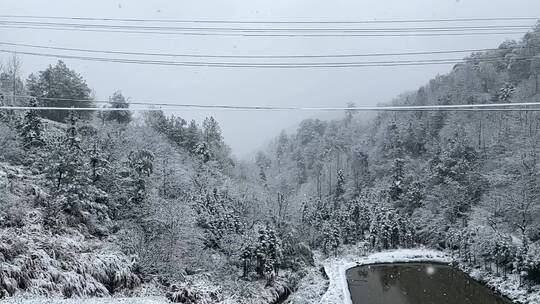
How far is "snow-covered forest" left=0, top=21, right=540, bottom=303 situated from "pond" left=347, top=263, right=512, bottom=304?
6.06 feet

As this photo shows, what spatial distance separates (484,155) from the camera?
47.1 meters

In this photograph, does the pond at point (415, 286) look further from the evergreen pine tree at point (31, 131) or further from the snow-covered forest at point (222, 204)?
the evergreen pine tree at point (31, 131)

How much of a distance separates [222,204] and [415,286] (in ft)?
49.6

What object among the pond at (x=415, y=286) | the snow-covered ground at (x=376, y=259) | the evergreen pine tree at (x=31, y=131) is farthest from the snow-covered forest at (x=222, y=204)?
the pond at (x=415, y=286)

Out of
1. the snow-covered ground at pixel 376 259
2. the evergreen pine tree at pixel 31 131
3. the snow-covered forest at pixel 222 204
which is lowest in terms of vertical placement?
the snow-covered ground at pixel 376 259

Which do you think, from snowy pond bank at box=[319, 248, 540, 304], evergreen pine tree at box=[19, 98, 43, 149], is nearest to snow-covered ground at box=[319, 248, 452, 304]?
snowy pond bank at box=[319, 248, 540, 304]

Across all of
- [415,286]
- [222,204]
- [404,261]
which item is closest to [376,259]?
[404,261]

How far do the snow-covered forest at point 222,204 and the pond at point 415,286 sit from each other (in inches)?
72.7

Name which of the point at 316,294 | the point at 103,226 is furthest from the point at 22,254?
the point at 316,294

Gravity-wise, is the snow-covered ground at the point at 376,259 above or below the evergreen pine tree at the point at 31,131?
below

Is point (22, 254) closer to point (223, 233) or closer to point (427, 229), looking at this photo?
point (223, 233)

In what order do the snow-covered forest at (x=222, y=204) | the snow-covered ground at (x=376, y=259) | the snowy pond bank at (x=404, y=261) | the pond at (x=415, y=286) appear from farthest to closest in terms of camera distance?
the snow-covered ground at (x=376, y=259) < the pond at (x=415, y=286) < the snowy pond bank at (x=404, y=261) < the snow-covered forest at (x=222, y=204)

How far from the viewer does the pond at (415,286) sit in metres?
25.8

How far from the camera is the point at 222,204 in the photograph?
32.5m
